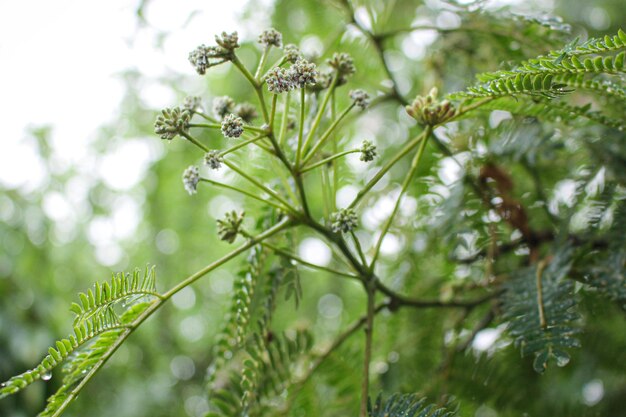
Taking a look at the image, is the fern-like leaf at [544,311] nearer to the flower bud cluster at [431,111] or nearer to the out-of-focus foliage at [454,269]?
the out-of-focus foliage at [454,269]

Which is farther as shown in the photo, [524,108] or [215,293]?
[215,293]

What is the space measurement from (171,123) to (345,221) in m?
0.25

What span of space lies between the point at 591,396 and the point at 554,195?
0.56 meters

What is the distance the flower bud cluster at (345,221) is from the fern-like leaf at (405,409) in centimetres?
22

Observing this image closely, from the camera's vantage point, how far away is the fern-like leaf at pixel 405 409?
0.71 m

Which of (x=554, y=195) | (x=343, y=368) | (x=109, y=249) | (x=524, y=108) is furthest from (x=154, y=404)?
(x=524, y=108)

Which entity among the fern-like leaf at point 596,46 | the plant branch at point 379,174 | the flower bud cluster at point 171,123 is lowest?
the plant branch at point 379,174

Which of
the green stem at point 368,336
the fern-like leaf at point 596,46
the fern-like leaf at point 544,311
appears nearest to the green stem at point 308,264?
the green stem at point 368,336

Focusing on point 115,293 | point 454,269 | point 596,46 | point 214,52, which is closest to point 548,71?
point 596,46

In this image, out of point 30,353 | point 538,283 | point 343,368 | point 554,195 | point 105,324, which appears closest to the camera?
point 105,324

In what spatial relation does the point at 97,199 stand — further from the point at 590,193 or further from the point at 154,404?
the point at 590,193

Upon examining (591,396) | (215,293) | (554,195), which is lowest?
(591,396)

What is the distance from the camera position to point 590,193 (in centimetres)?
115

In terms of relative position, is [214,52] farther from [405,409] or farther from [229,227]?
[405,409]
